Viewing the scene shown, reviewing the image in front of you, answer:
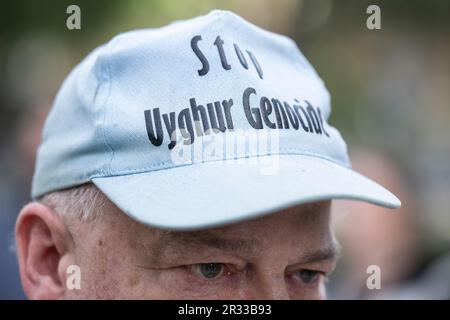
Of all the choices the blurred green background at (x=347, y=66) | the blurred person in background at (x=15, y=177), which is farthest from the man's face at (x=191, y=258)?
the blurred green background at (x=347, y=66)

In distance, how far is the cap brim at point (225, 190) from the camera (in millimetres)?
1089

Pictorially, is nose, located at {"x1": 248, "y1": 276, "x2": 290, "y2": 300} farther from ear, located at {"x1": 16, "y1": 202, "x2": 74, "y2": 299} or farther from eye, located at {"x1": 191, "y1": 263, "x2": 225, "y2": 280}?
ear, located at {"x1": 16, "y1": 202, "x2": 74, "y2": 299}

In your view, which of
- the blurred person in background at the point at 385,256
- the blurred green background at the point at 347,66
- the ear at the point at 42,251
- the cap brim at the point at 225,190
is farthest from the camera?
the blurred green background at the point at 347,66

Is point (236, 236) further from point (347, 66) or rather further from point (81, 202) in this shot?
point (347, 66)

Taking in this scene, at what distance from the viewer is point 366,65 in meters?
5.44

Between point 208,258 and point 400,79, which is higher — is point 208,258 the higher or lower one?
the lower one

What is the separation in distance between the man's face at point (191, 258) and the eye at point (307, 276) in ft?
0.28

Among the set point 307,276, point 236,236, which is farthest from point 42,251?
point 307,276

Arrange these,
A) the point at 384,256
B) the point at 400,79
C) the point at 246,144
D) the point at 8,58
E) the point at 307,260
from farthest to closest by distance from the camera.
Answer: the point at 400,79 < the point at 8,58 < the point at 384,256 < the point at 307,260 < the point at 246,144

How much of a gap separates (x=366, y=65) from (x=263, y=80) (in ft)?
14.3

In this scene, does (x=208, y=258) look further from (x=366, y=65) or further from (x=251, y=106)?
(x=366, y=65)

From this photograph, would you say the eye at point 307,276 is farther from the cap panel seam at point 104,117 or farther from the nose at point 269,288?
the cap panel seam at point 104,117
